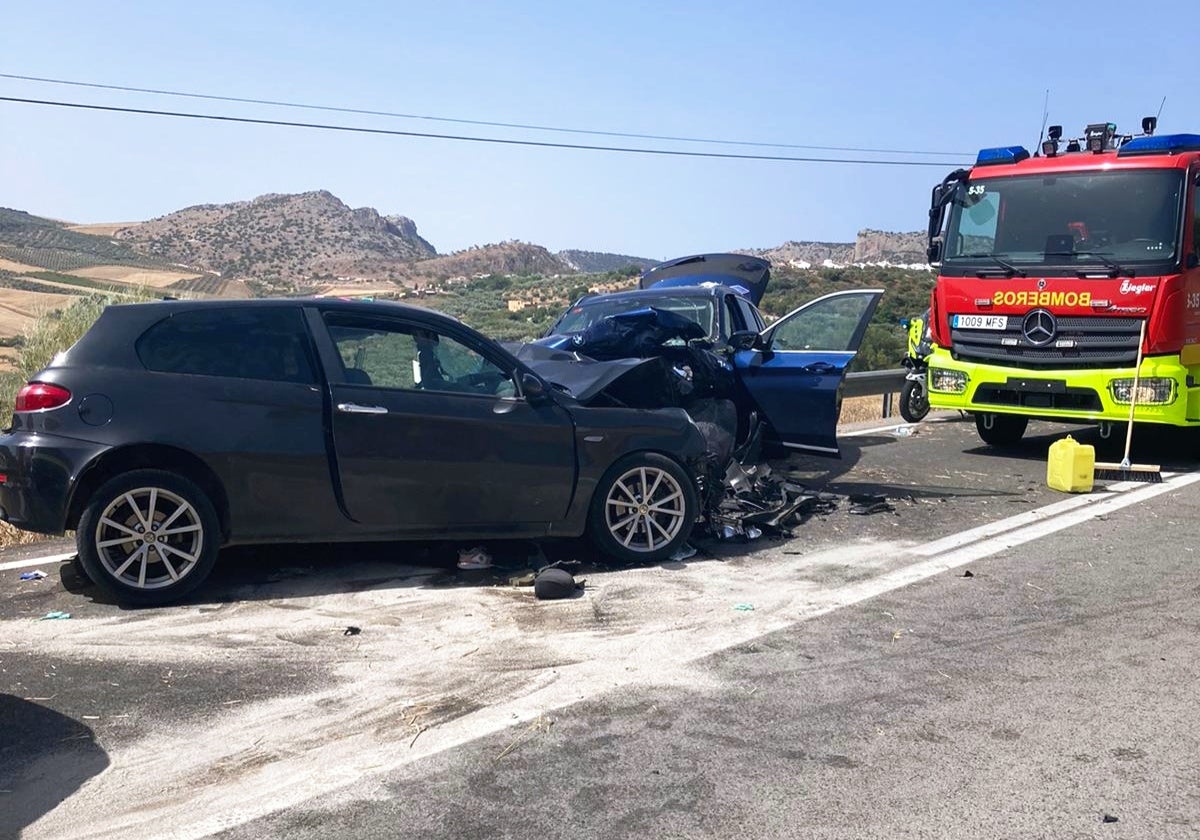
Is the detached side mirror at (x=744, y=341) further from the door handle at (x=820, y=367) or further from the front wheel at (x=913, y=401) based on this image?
the front wheel at (x=913, y=401)

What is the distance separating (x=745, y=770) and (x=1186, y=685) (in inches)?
88.2

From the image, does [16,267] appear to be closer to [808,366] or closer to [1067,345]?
[808,366]

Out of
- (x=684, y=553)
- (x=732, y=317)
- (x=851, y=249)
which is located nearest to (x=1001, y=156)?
(x=732, y=317)

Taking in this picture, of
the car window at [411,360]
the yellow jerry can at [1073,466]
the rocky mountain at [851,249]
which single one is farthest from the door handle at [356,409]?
the rocky mountain at [851,249]

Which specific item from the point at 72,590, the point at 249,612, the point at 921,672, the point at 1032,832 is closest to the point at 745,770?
the point at 1032,832

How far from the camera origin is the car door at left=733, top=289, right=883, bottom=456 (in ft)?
30.5

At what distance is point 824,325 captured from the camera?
9.81 metres

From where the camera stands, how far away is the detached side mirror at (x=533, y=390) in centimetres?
698

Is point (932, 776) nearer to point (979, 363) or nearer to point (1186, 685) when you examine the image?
point (1186, 685)

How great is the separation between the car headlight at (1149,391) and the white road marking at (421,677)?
4.42 meters

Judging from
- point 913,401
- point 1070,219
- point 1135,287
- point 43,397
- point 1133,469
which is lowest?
point 1133,469

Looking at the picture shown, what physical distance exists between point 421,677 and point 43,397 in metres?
2.60

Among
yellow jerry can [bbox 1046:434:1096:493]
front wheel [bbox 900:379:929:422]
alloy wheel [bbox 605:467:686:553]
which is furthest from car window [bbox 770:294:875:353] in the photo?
front wheel [bbox 900:379:929:422]

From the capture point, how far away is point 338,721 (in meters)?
4.57
